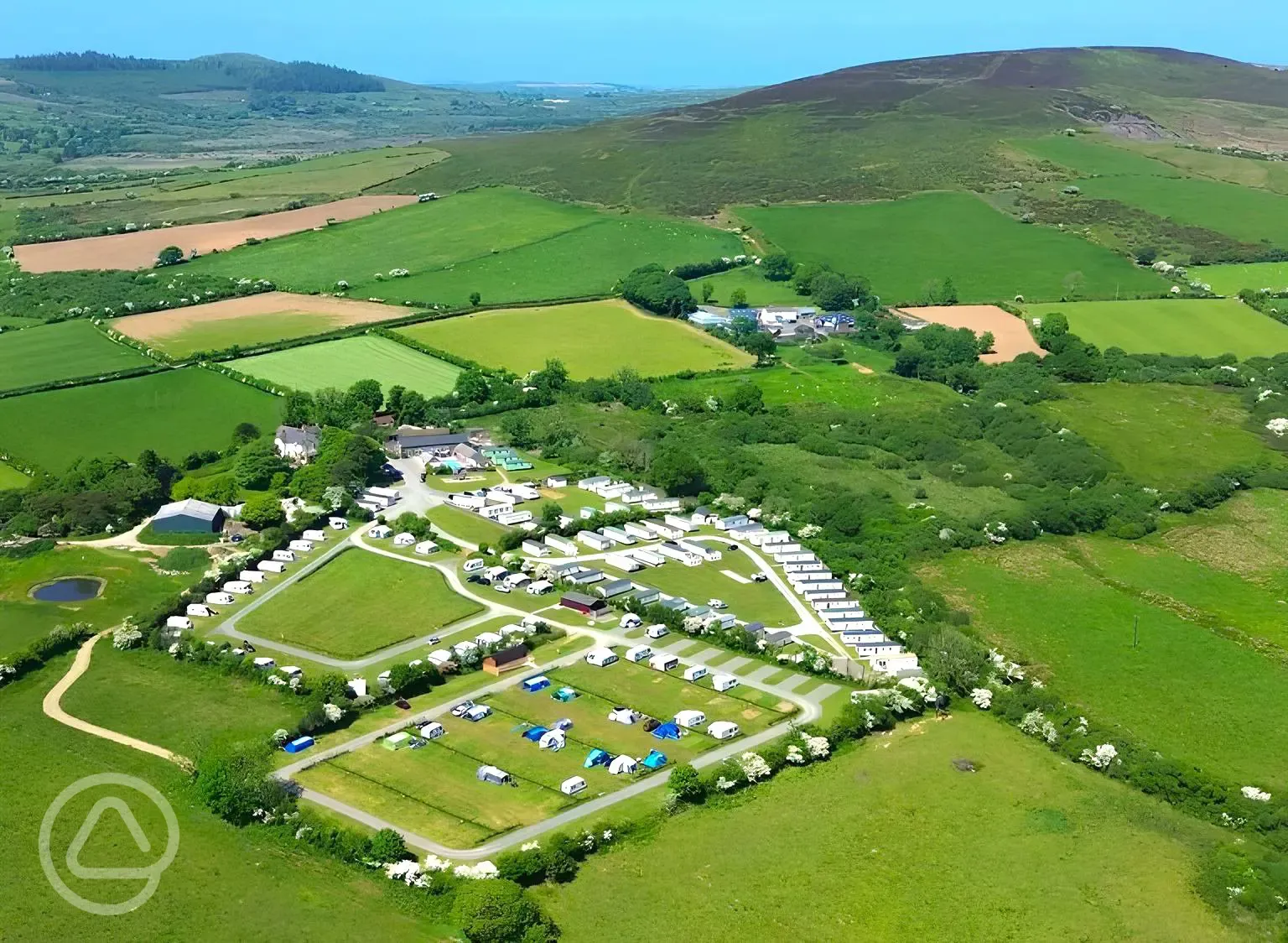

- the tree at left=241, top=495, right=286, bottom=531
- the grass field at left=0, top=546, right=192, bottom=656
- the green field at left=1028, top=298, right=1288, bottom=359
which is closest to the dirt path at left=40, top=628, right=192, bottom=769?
the grass field at left=0, top=546, right=192, bottom=656

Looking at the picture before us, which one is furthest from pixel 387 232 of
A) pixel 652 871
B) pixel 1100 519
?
pixel 652 871

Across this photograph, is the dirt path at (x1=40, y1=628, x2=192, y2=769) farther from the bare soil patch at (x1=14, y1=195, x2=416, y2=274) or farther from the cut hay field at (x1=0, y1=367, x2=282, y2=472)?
the bare soil patch at (x1=14, y1=195, x2=416, y2=274)

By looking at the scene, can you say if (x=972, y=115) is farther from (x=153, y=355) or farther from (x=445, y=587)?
(x=445, y=587)

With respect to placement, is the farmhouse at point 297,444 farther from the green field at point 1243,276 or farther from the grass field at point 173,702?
the green field at point 1243,276

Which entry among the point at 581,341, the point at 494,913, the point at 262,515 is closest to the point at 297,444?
the point at 262,515

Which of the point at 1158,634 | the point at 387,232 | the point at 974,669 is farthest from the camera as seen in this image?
the point at 387,232

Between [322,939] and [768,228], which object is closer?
[322,939]

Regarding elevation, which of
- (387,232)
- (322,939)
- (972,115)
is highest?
(972,115)
